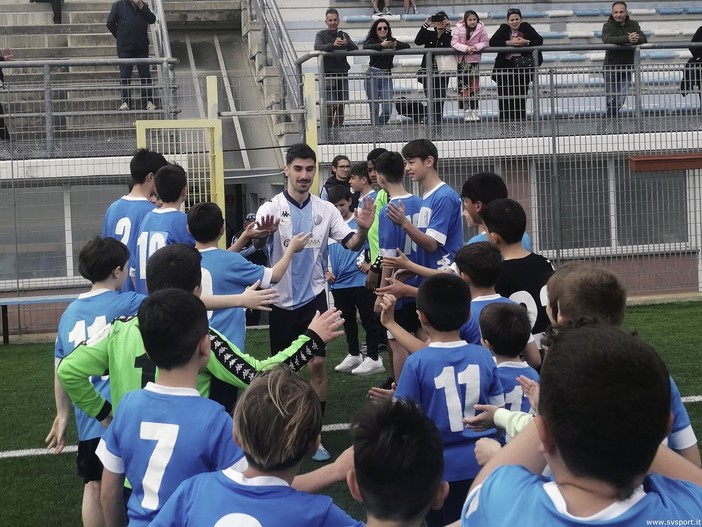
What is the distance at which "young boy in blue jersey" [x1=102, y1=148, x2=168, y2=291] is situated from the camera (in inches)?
268

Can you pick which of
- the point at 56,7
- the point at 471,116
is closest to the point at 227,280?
the point at 471,116

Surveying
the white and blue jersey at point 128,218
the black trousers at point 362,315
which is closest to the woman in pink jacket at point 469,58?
the black trousers at point 362,315

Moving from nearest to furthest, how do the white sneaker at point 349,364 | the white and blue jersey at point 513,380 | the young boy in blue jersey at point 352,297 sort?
the white and blue jersey at point 513,380 < the young boy in blue jersey at point 352,297 < the white sneaker at point 349,364

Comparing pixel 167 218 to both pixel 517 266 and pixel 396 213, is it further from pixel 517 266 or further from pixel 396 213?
pixel 517 266

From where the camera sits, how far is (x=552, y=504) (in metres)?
1.94

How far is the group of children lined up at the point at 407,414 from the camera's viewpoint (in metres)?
1.90

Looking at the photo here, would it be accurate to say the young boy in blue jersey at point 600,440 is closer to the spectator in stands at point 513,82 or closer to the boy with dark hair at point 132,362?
the boy with dark hair at point 132,362

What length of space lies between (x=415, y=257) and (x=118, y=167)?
6745mm

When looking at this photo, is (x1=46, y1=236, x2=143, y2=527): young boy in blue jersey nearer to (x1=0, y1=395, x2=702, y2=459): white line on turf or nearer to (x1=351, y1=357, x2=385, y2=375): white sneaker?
(x1=0, y1=395, x2=702, y2=459): white line on turf

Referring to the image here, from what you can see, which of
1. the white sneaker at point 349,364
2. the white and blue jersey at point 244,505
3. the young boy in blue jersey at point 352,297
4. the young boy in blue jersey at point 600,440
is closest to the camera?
the young boy in blue jersey at point 600,440

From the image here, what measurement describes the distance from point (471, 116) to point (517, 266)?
326 inches

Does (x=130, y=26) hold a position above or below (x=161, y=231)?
above

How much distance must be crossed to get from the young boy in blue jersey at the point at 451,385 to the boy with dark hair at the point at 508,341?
72 millimetres

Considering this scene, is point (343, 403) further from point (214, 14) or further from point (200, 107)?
point (214, 14)
